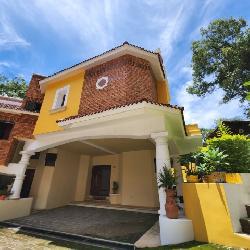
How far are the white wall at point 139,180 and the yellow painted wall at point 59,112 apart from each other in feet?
18.6

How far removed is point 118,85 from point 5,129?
799cm

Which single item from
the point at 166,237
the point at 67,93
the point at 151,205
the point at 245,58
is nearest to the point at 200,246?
the point at 166,237

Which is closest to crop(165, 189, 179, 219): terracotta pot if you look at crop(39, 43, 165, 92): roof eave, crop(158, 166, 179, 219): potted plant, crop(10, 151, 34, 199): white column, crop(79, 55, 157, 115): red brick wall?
crop(158, 166, 179, 219): potted plant

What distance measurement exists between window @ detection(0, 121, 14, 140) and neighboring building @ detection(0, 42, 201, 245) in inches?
9.2

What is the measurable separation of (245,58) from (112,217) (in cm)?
2024

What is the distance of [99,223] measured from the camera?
28.6ft

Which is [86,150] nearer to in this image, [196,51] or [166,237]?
[166,237]

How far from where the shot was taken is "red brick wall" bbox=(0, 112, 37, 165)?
1163 centimetres

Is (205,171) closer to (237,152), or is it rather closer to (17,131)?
(237,152)

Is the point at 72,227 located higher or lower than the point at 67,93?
lower

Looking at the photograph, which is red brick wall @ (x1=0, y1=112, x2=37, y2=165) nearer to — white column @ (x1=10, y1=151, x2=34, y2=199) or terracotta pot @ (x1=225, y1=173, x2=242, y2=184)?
white column @ (x1=10, y1=151, x2=34, y2=199)

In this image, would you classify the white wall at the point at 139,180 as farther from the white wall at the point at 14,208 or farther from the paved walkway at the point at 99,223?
the white wall at the point at 14,208

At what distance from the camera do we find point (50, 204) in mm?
13062

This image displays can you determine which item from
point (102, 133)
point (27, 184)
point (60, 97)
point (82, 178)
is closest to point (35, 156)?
point (27, 184)
